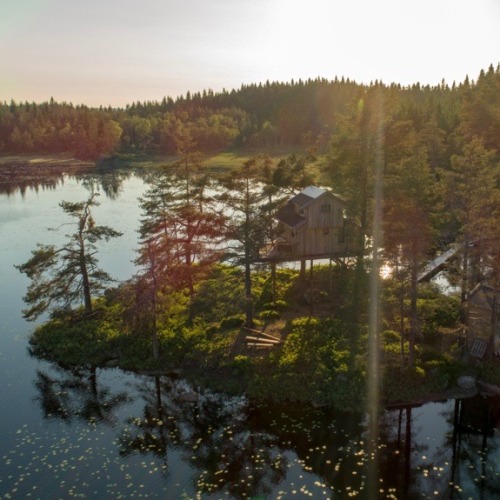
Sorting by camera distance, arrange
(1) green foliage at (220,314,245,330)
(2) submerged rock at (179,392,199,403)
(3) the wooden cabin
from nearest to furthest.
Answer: (2) submerged rock at (179,392,199,403), (3) the wooden cabin, (1) green foliage at (220,314,245,330)

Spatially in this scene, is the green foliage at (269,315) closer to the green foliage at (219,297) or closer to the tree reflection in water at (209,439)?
the green foliage at (219,297)

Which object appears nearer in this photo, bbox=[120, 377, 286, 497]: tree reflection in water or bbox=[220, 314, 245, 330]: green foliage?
bbox=[120, 377, 286, 497]: tree reflection in water

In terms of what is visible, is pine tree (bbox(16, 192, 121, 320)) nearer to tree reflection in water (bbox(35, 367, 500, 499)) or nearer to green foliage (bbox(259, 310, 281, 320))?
tree reflection in water (bbox(35, 367, 500, 499))

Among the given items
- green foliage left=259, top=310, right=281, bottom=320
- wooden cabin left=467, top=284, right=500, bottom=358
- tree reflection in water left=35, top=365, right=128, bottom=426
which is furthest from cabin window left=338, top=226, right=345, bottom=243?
tree reflection in water left=35, top=365, right=128, bottom=426

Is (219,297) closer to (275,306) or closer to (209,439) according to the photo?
(275,306)

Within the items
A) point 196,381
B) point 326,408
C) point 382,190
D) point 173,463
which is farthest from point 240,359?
point 382,190

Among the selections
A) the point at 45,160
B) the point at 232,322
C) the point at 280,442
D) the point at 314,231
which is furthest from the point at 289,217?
the point at 45,160
